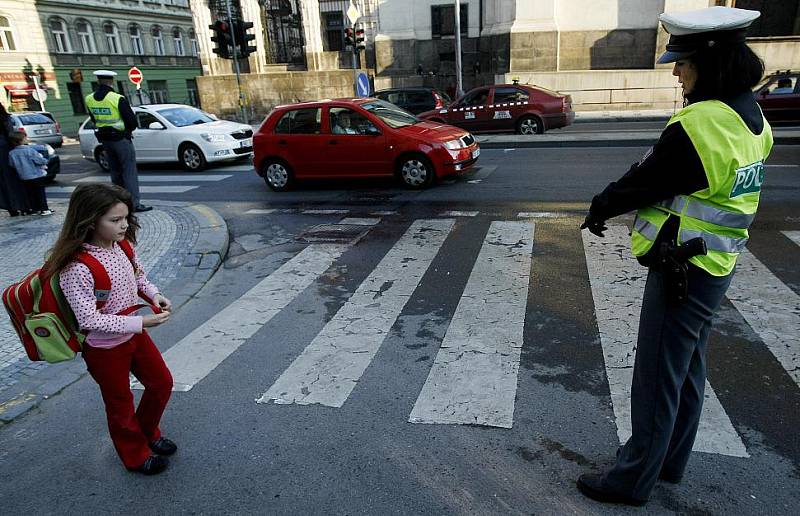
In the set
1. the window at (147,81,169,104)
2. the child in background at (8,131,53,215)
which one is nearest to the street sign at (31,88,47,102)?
→ the window at (147,81,169,104)

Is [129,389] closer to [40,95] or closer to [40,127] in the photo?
[40,127]

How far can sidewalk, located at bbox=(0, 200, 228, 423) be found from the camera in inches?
155

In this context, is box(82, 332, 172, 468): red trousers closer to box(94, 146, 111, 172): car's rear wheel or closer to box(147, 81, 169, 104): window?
box(94, 146, 111, 172): car's rear wheel

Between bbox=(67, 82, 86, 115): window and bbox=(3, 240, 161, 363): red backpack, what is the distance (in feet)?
139

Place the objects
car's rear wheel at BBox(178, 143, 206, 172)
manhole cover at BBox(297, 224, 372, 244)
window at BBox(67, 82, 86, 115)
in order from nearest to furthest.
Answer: manhole cover at BBox(297, 224, 372, 244) < car's rear wheel at BBox(178, 143, 206, 172) < window at BBox(67, 82, 86, 115)

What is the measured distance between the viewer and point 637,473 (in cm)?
243

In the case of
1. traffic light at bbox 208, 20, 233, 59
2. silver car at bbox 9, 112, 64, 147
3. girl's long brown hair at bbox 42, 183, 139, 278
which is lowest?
silver car at bbox 9, 112, 64, 147

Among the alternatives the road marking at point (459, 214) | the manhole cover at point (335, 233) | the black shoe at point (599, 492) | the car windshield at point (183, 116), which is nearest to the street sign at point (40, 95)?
the car windshield at point (183, 116)

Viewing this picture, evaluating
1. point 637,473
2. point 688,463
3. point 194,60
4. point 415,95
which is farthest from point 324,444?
point 194,60

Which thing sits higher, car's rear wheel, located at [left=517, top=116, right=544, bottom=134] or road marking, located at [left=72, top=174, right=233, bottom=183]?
car's rear wheel, located at [left=517, top=116, right=544, bottom=134]

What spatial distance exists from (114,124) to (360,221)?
416 centimetres

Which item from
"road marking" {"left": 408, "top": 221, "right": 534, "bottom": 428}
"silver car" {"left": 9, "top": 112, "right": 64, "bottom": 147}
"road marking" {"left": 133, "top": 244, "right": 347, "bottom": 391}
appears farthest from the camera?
"silver car" {"left": 9, "top": 112, "right": 64, "bottom": 147}

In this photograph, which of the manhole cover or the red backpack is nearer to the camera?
the red backpack

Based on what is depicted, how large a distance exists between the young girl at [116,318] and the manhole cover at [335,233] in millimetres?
4310
